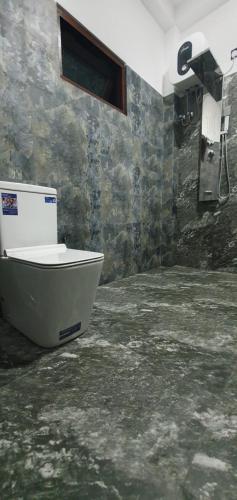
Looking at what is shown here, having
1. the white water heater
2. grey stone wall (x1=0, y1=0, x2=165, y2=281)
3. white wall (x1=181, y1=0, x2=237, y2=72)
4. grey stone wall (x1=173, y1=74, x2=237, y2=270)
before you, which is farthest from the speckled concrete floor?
white wall (x1=181, y1=0, x2=237, y2=72)

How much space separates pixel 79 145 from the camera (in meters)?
1.89

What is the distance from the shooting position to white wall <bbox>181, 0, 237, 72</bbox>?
2.44 metres

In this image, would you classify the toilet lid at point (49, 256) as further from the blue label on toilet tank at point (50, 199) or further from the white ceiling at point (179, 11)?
the white ceiling at point (179, 11)

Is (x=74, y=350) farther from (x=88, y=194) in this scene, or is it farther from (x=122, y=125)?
(x=122, y=125)

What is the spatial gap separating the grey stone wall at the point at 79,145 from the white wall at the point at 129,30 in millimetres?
167

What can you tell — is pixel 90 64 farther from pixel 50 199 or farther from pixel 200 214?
pixel 200 214

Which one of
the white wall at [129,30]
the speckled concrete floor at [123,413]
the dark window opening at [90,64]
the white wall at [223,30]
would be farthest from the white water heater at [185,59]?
the speckled concrete floor at [123,413]

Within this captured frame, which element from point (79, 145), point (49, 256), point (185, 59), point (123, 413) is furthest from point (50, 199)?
point (185, 59)

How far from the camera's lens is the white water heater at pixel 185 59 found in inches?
88.0

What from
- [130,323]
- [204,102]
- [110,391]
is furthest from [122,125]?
[110,391]

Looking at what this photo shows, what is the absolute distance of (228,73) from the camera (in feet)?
8.27

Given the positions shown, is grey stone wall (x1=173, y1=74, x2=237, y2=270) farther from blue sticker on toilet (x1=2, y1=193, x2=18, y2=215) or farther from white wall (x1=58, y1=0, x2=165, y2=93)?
blue sticker on toilet (x1=2, y1=193, x2=18, y2=215)

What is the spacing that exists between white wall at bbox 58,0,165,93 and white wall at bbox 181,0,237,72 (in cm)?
52

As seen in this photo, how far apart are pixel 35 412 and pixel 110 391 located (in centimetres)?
25
